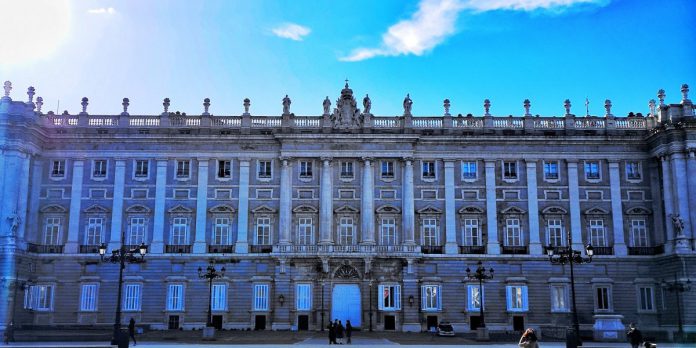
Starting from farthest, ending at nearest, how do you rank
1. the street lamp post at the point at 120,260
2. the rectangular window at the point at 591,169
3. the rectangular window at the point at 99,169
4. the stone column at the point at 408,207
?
the rectangular window at the point at 591,169, the rectangular window at the point at 99,169, the stone column at the point at 408,207, the street lamp post at the point at 120,260

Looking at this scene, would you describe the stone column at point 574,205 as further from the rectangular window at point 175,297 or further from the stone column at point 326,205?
the rectangular window at point 175,297

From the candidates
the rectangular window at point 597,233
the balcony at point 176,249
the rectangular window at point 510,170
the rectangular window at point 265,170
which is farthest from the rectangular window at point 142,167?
the rectangular window at point 597,233

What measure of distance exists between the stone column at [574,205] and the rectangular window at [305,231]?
776 inches

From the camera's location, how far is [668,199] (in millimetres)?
53875

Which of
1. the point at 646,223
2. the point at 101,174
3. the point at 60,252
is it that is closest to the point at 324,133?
the point at 101,174

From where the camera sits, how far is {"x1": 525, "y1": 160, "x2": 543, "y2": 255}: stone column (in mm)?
54875

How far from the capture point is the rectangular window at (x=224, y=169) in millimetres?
56094

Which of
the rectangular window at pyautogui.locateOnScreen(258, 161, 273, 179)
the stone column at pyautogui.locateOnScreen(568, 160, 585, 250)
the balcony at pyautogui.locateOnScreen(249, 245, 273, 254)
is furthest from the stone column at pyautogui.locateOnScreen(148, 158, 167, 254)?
the stone column at pyautogui.locateOnScreen(568, 160, 585, 250)

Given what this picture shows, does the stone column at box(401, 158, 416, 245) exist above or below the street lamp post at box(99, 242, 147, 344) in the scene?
above

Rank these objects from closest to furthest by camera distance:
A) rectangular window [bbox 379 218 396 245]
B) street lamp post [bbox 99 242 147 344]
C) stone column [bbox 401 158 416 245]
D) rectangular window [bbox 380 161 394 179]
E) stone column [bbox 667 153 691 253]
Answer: street lamp post [bbox 99 242 147 344] < stone column [bbox 667 153 691 253] < stone column [bbox 401 158 416 245] < rectangular window [bbox 379 218 396 245] < rectangular window [bbox 380 161 394 179]

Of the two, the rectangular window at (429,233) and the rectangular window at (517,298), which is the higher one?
the rectangular window at (429,233)

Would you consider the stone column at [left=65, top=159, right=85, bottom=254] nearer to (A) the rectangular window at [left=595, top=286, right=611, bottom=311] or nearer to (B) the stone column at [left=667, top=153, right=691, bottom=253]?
(A) the rectangular window at [left=595, top=286, right=611, bottom=311]

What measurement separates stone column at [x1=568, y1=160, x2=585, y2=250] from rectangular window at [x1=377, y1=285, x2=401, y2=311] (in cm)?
1393

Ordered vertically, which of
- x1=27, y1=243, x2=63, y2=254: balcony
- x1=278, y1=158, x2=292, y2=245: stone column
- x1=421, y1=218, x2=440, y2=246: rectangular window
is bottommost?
x1=27, y1=243, x2=63, y2=254: balcony
